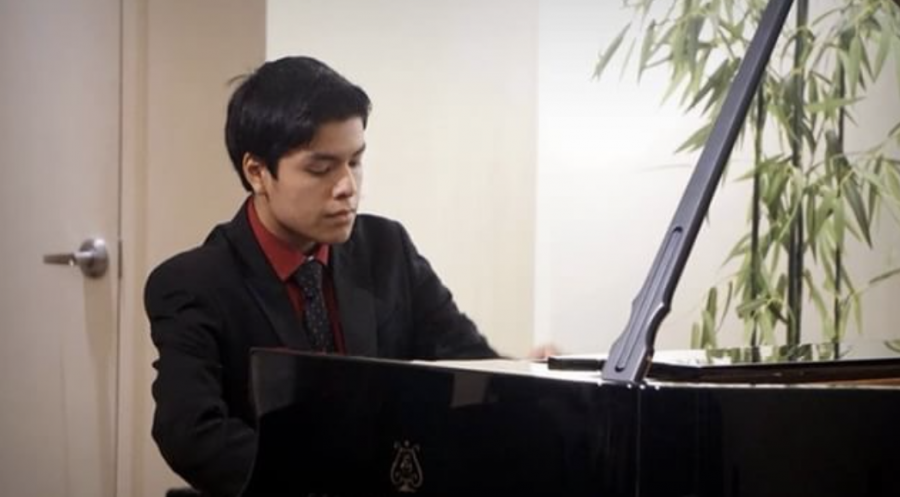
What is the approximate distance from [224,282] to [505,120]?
118 cm

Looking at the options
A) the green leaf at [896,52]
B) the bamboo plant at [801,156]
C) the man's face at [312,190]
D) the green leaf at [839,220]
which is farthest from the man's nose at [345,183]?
the green leaf at [896,52]

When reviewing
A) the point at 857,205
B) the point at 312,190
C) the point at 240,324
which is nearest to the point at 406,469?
the point at 240,324

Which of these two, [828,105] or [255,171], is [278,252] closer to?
[255,171]

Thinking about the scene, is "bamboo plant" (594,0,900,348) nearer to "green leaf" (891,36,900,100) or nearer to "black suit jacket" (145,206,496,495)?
"green leaf" (891,36,900,100)

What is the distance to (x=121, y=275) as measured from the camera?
255 centimetres

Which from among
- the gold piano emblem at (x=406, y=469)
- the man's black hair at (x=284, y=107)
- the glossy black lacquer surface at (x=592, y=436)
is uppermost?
the man's black hair at (x=284, y=107)

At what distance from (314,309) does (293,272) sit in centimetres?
6

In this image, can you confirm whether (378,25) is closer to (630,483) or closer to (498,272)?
(498,272)

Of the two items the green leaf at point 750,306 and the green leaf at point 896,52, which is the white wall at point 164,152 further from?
the green leaf at point 896,52

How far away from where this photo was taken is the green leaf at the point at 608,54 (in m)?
2.73

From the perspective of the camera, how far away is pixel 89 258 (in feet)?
8.34

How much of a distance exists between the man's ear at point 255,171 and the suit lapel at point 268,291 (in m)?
0.08

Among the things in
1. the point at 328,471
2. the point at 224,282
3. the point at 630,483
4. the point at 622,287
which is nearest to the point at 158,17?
the point at 224,282

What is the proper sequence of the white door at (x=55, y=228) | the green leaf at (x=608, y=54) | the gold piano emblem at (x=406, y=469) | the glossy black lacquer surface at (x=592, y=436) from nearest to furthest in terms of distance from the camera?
the glossy black lacquer surface at (x=592, y=436), the gold piano emblem at (x=406, y=469), the white door at (x=55, y=228), the green leaf at (x=608, y=54)
